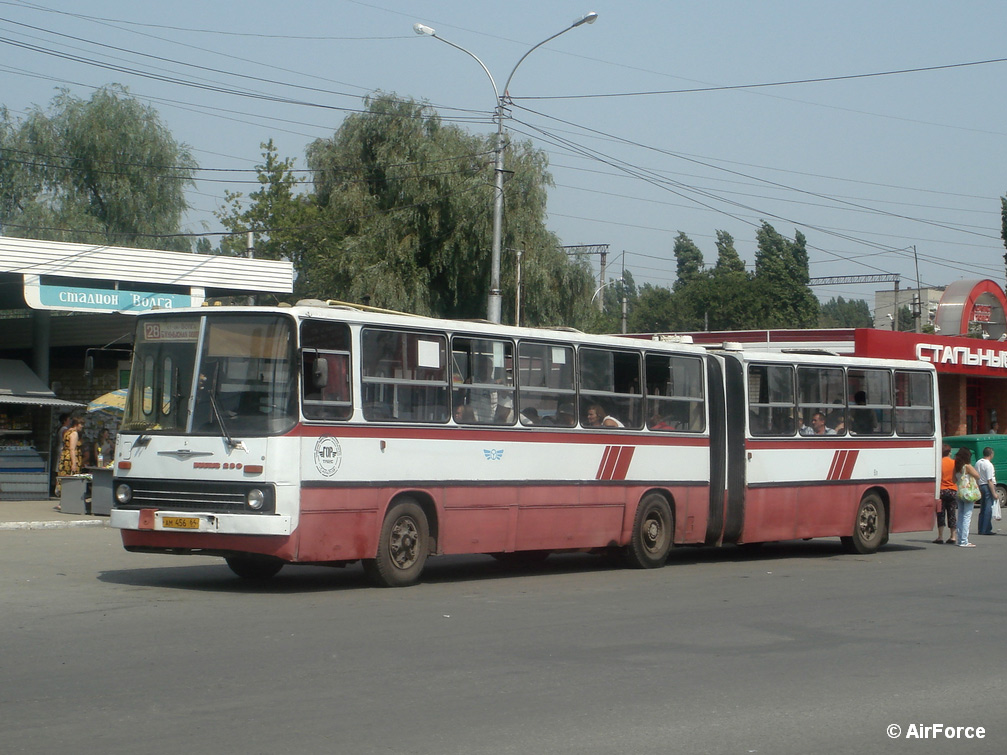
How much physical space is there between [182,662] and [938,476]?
15506 millimetres

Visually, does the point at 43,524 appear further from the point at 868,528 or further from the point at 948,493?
the point at 948,493

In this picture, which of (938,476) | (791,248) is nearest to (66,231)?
(938,476)

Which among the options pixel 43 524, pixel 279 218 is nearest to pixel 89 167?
pixel 279 218

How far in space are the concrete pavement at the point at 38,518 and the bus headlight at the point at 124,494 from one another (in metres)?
9.15

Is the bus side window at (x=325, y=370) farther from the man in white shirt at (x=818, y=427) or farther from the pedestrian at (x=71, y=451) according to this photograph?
the pedestrian at (x=71, y=451)

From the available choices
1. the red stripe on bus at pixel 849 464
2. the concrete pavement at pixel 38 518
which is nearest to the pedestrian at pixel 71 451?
the concrete pavement at pixel 38 518

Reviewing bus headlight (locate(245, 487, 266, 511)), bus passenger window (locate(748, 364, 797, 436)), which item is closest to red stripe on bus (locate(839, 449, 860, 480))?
bus passenger window (locate(748, 364, 797, 436))

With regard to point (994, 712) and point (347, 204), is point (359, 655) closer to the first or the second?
point (994, 712)

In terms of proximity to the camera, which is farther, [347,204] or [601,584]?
[347,204]

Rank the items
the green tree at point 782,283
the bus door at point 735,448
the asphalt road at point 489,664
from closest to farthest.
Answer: the asphalt road at point 489,664
the bus door at point 735,448
the green tree at point 782,283

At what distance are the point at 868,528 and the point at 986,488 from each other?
5.38 m

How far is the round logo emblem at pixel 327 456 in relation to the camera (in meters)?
11.9

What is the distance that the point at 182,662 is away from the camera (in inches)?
323

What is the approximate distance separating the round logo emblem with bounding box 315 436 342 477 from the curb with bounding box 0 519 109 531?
1057 cm
